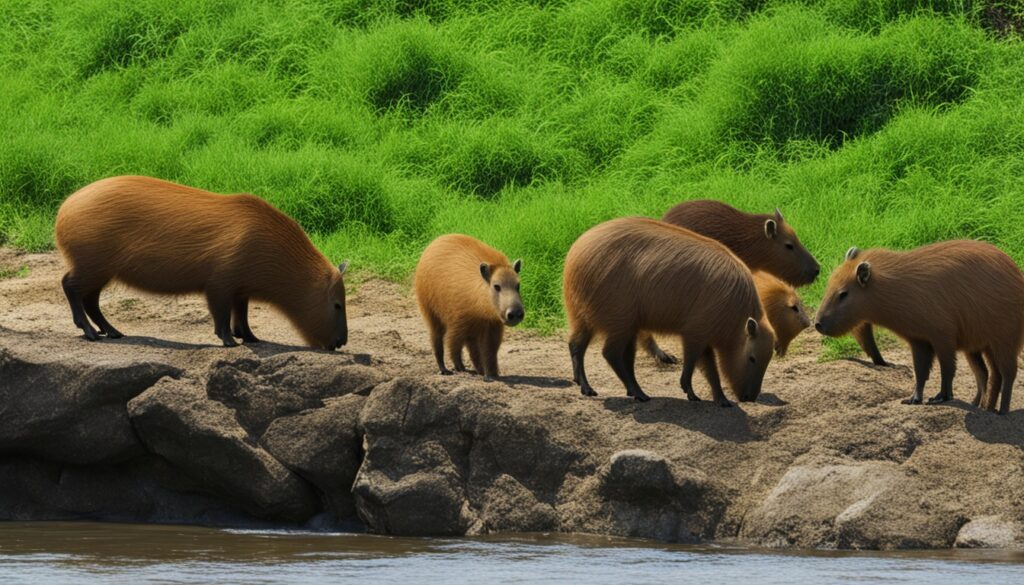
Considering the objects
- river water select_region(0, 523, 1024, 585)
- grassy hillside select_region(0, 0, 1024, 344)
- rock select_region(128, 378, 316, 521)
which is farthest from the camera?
grassy hillside select_region(0, 0, 1024, 344)

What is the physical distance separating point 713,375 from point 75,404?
9.39 feet

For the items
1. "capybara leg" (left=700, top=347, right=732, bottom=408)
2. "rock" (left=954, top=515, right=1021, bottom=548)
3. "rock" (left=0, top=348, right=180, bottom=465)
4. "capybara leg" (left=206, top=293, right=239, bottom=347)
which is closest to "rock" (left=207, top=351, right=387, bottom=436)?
"rock" (left=0, top=348, right=180, bottom=465)

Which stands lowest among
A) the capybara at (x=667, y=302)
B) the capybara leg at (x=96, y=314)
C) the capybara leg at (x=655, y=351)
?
the capybara leg at (x=655, y=351)

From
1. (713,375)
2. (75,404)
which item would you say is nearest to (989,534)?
(713,375)

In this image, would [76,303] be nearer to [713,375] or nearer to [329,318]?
[329,318]

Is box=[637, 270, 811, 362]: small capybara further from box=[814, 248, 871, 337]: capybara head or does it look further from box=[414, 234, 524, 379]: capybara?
box=[414, 234, 524, 379]: capybara

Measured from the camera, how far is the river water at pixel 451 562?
5.89m

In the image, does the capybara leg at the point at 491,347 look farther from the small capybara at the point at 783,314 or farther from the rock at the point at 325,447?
the small capybara at the point at 783,314

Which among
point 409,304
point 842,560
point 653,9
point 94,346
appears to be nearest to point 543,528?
point 842,560

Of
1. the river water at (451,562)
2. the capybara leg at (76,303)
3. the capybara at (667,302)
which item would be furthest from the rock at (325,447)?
the capybara leg at (76,303)

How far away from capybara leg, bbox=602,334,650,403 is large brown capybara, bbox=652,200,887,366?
5.91 ft

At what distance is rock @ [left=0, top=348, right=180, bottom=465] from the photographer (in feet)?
24.5

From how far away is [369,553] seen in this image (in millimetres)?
6477

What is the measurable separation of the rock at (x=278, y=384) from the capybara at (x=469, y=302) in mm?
657
